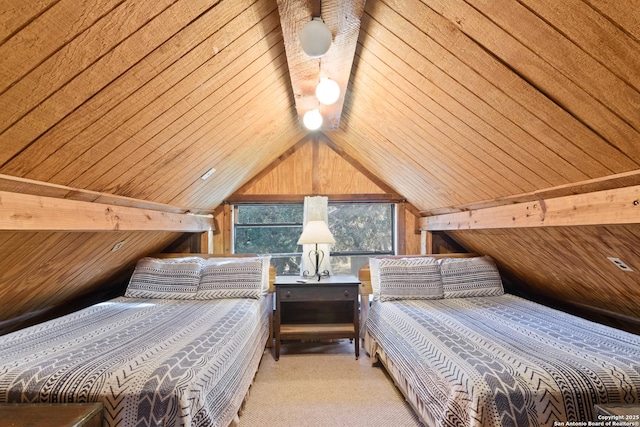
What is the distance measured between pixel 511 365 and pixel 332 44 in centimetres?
163

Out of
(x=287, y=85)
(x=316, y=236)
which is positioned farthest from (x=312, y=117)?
(x=316, y=236)

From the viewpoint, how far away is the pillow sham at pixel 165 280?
298 centimetres

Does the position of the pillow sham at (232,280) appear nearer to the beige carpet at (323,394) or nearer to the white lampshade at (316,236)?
the white lampshade at (316,236)

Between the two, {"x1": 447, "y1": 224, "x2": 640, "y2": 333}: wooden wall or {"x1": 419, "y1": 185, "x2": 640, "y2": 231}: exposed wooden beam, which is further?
{"x1": 447, "y1": 224, "x2": 640, "y2": 333}: wooden wall

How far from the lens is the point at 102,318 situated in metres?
2.26

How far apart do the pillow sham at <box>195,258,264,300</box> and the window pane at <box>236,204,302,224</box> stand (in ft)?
2.95

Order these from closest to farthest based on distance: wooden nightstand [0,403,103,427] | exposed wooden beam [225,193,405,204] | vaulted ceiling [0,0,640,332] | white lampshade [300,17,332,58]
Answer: vaulted ceiling [0,0,640,332], wooden nightstand [0,403,103,427], white lampshade [300,17,332,58], exposed wooden beam [225,193,405,204]

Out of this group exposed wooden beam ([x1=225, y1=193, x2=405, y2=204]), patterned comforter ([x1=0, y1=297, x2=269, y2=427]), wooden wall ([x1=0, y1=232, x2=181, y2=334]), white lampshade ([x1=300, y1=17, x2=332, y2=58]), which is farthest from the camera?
exposed wooden beam ([x1=225, y1=193, x2=405, y2=204])

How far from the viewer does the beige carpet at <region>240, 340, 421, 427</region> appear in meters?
2.06

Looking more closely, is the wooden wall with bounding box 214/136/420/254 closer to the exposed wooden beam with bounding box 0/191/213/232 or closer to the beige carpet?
the exposed wooden beam with bounding box 0/191/213/232

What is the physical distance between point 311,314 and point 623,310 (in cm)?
240

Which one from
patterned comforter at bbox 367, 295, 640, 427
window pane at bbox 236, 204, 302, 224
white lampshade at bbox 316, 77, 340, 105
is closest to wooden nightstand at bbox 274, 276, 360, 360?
patterned comforter at bbox 367, 295, 640, 427

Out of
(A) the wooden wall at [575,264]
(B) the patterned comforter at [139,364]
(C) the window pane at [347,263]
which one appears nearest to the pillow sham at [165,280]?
(B) the patterned comforter at [139,364]

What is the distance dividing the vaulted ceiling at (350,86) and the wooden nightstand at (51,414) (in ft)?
2.55
